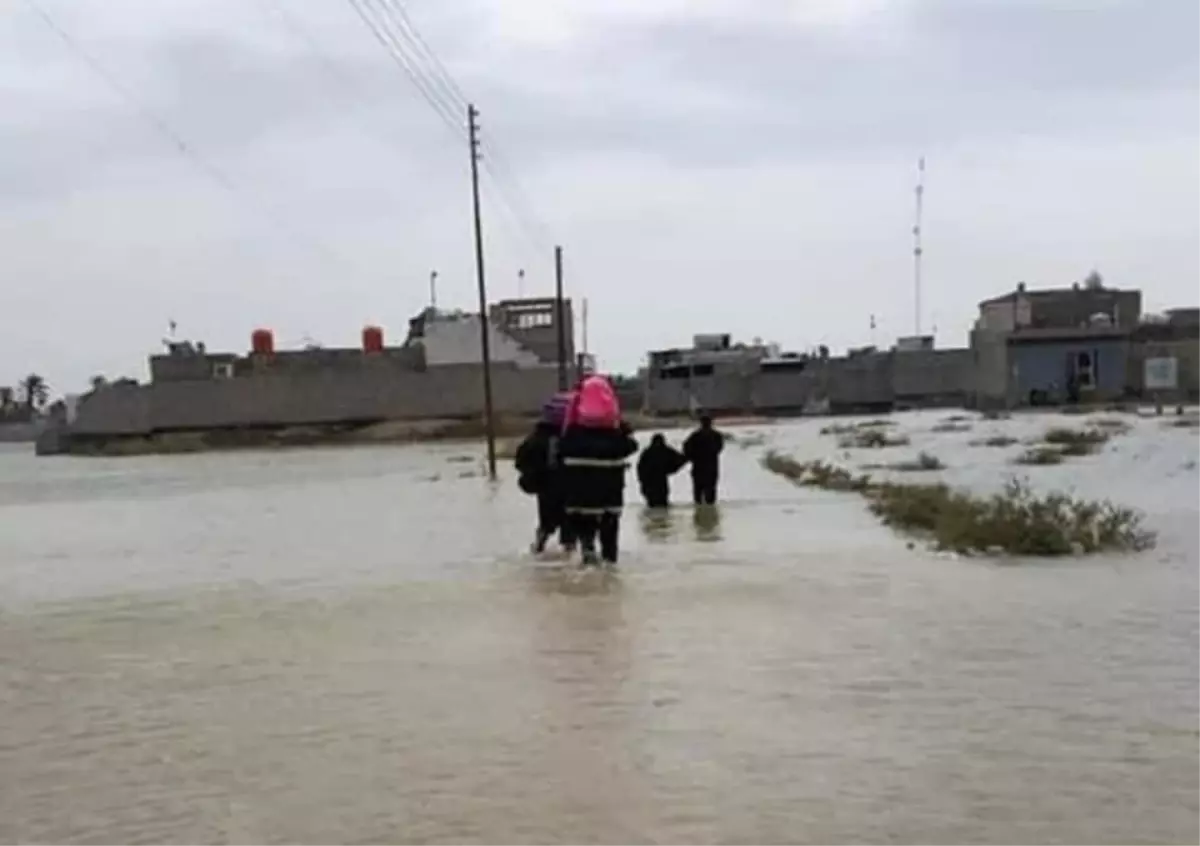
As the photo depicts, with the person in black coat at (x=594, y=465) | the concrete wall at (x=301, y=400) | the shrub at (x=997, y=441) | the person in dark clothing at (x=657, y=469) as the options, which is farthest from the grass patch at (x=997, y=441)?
the concrete wall at (x=301, y=400)

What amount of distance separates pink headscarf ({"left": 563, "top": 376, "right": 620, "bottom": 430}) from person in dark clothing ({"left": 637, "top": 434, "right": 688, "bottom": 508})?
815cm

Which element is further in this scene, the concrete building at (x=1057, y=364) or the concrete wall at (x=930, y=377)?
the concrete wall at (x=930, y=377)

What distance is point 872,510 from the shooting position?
71.5 feet

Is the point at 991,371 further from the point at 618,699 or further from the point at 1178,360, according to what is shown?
the point at 618,699

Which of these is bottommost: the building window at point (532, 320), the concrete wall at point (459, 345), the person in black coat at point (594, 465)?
the person in black coat at point (594, 465)

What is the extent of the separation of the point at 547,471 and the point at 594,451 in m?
1.62

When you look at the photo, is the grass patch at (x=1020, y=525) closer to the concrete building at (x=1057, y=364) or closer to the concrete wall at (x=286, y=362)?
the concrete building at (x=1057, y=364)

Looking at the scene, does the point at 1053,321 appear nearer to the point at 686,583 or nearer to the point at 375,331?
the point at 375,331

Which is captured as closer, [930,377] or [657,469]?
[657,469]

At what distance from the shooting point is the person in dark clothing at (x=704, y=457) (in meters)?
22.3

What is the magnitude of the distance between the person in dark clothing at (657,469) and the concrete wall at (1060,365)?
6573 cm

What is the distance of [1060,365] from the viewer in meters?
86.4

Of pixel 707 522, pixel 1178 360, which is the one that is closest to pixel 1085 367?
pixel 1178 360

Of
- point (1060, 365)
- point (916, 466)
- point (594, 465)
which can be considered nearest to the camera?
point (594, 465)
